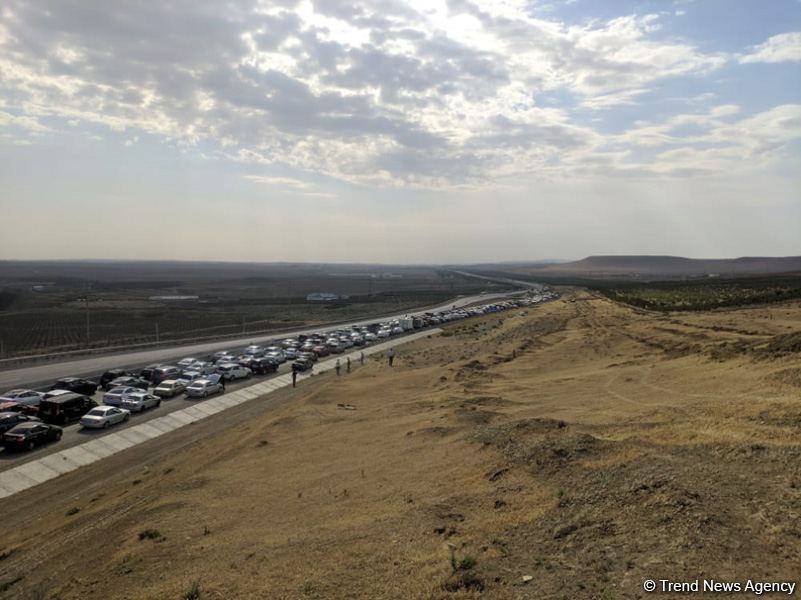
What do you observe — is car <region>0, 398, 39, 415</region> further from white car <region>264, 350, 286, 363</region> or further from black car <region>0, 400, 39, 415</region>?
white car <region>264, 350, 286, 363</region>

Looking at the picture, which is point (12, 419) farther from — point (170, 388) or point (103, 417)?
point (170, 388)

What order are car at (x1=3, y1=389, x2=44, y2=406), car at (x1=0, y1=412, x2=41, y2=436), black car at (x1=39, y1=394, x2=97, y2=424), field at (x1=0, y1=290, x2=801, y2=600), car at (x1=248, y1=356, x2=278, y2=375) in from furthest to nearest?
car at (x1=248, y1=356, x2=278, y2=375)
car at (x1=3, y1=389, x2=44, y2=406)
black car at (x1=39, y1=394, x2=97, y2=424)
car at (x1=0, y1=412, x2=41, y2=436)
field at (x1=0, y1=290, x2=801, y2=600)

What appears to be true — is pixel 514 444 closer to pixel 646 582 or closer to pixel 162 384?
pixel 646 582

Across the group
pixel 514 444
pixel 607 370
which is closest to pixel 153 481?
pixel 514 444

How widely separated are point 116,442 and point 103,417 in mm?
2632

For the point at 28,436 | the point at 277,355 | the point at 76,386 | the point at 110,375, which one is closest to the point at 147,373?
the point at 110,375

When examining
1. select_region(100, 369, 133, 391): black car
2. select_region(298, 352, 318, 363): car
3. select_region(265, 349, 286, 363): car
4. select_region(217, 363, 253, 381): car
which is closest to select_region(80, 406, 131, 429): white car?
select_region(100, 369, 133, 391): black car

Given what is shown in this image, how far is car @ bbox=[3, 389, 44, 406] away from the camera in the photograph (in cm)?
3319

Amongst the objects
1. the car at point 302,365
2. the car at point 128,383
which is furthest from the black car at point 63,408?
the car at point 302,365

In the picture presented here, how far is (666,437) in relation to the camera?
17016mm

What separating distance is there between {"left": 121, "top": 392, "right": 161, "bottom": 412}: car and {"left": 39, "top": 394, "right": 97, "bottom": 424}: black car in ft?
6.99

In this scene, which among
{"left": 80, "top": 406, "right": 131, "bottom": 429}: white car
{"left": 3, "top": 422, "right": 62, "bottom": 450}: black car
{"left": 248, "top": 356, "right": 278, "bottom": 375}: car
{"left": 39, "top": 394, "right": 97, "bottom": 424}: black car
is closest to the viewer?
{"left": 3, "top": 422, "right": 62, "bottom": 450}: black car

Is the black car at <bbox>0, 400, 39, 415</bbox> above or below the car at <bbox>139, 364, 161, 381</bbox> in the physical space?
above

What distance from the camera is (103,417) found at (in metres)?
30.9
